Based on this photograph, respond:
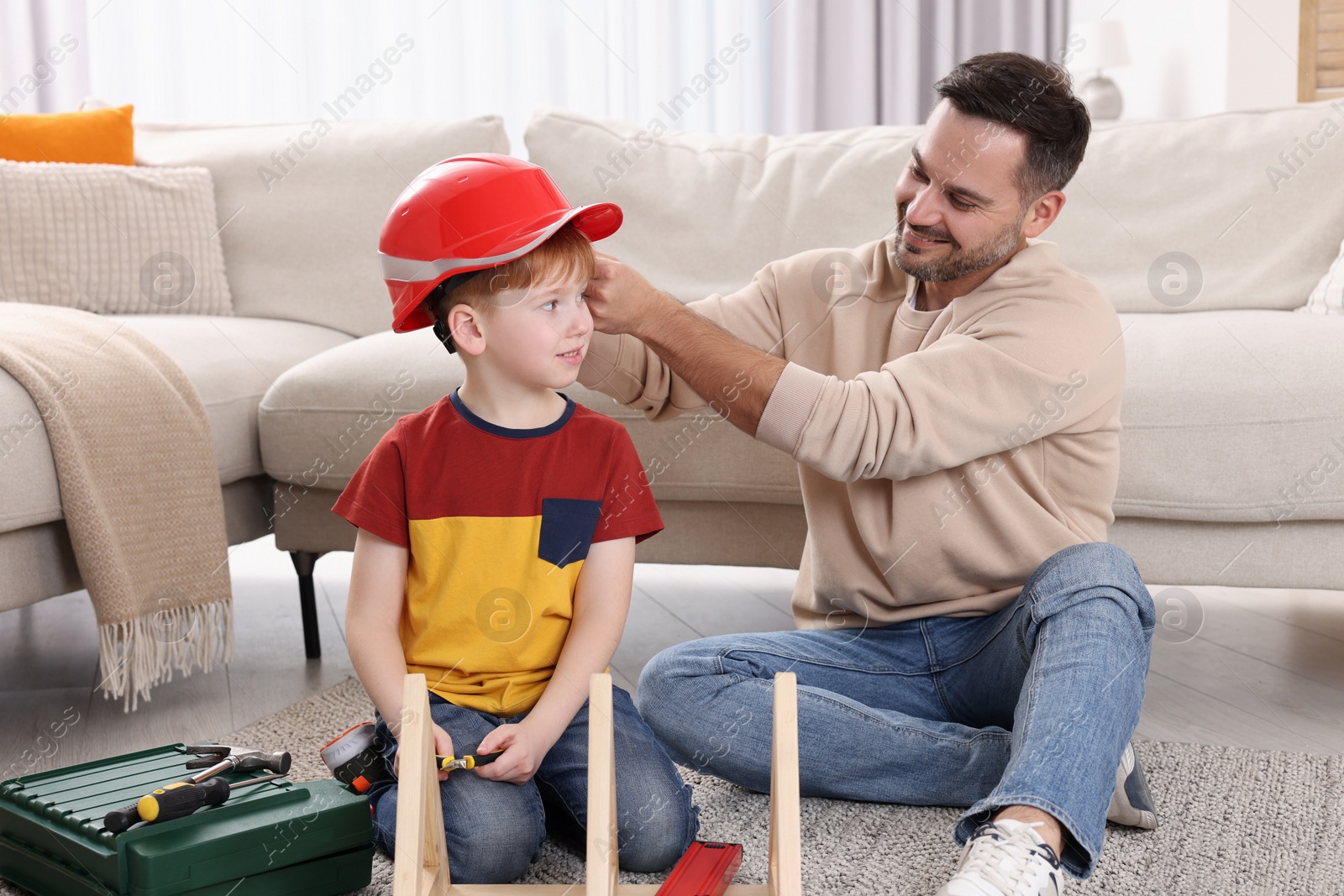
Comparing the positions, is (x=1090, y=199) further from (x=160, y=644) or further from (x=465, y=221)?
(x=160, y=644)

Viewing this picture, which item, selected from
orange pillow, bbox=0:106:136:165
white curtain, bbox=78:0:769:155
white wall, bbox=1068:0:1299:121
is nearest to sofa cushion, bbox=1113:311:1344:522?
orange pillow, bbox=0:106:136:165

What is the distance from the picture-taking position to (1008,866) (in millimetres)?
819

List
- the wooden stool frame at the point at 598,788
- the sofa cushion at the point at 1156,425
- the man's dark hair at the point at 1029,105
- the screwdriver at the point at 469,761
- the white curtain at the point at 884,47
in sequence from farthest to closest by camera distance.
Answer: the white curtain at the point at 884,47 < the sofa cushion at the point at 1156,425 < the man's dark hair at the point at 1029,105 < the screwdriver at the point at 469,761 < the wooden stool frame at the point at 598,788

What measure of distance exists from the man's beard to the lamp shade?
2441 mm

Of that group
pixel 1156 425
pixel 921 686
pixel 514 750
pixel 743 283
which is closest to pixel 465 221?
pixel 514 750

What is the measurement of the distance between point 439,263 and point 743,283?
103cm

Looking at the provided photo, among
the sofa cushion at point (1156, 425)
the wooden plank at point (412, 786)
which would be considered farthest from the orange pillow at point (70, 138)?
the wooden plank at point (412, 786)

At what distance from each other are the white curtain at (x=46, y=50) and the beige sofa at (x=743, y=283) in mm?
1378

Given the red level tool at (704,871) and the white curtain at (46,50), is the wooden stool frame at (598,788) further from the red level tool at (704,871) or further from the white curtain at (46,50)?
the white curtain at (46,50)

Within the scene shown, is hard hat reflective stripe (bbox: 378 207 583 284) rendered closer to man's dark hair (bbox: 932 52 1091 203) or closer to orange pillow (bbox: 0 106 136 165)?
man's dark hair (bbox: 932 52 1091 203)

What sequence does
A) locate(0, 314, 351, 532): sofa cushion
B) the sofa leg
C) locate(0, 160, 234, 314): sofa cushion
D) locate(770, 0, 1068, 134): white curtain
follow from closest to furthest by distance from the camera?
1. locate(0, 314, 351, 532): sofa cushion
2. the sofa leg
3. locate(0, 160, 234, 314): sofa cushion
4. locate(770, 0, 1068, 134): white curtain

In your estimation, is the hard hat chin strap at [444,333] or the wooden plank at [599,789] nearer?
the wooden plank at [599,789]

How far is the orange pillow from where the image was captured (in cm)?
198

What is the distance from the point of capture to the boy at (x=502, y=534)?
961mm
